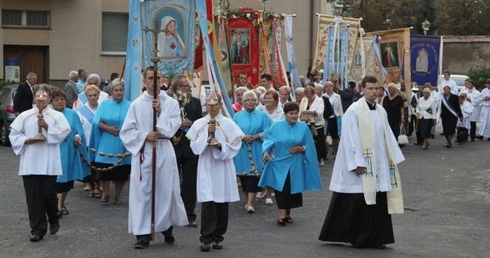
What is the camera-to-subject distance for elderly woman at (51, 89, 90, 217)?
13.2 meters

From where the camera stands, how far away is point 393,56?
1096 inches

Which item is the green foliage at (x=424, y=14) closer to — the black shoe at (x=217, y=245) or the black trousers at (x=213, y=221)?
the black trousers at (x=213, y=221)

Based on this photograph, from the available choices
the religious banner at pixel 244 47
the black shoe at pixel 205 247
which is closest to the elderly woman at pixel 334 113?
the religious banner at pixel 244 47

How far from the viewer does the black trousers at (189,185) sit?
492 inches

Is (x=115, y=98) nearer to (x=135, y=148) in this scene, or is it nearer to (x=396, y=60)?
(x=135, y=148)

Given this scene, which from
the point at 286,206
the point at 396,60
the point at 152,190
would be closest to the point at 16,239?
the point at 152,190

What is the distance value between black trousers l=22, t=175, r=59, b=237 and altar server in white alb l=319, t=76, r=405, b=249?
2.99m

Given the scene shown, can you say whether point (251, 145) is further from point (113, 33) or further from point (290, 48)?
point (113, 33)

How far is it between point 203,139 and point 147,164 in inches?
25.7

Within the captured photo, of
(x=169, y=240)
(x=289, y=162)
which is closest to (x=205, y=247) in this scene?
(x=169, y=240)

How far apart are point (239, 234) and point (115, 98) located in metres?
3.41

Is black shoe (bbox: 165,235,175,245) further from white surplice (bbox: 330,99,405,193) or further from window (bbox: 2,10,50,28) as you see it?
window (bbox: 2,10,50,28)

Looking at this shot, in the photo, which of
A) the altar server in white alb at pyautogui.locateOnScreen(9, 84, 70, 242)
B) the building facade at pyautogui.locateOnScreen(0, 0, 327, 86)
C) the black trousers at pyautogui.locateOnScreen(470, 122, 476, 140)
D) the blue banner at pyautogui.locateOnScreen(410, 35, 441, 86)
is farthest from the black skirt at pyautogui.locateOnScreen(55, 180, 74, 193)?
the building facade at pyautogui.locateOnScreen(0, 0, 327, 86)

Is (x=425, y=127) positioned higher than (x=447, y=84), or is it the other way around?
(x=447, y=84)
